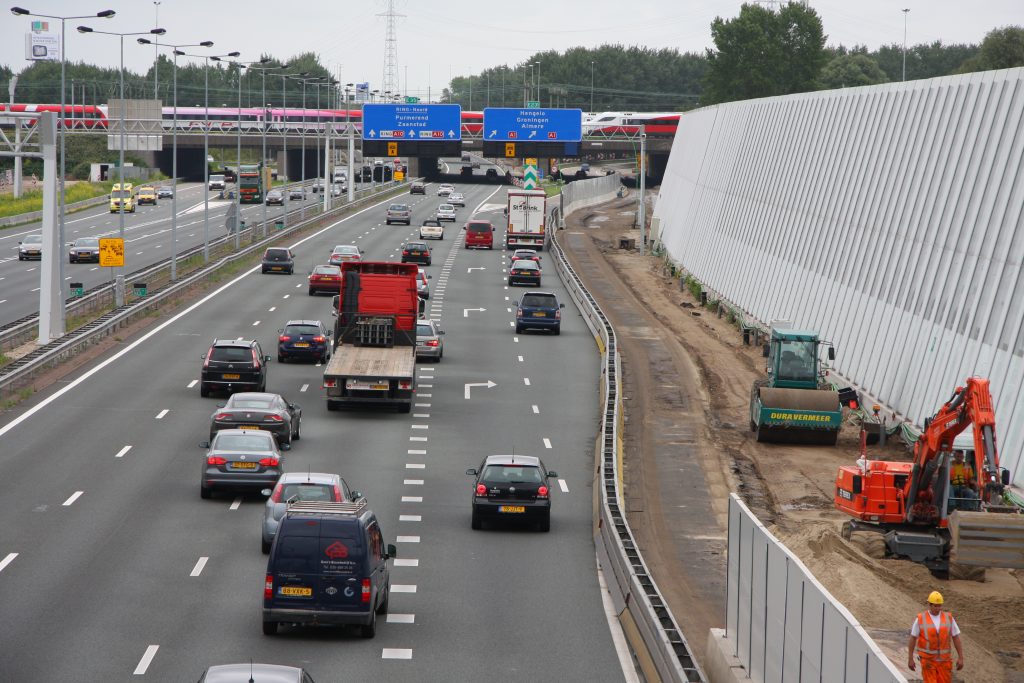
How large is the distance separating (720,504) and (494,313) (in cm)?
3309

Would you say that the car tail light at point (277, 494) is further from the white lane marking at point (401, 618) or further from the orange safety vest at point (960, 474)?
the orange safety vest at point (960, 474)

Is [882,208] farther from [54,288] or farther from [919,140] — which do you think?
[54,288]

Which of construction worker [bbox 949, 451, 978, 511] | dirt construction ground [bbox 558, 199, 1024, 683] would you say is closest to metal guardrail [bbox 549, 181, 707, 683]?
dirt construction ground [bbox 558, 199, 1024, 683]

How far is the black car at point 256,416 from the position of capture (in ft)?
111

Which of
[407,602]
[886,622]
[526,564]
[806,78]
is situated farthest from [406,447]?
[806,78]

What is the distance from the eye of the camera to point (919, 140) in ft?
138

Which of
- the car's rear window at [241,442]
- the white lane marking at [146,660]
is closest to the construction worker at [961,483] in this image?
the car's rear window at [241,442]

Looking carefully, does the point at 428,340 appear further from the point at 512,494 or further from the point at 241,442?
the point at 512,494

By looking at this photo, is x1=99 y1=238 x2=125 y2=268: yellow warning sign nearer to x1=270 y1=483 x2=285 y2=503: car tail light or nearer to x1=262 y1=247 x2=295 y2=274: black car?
x1=262 y1=247 x2=295 y2=274: black car

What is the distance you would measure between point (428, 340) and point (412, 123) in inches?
1984

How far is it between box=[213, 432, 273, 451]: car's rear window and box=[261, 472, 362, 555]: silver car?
14.4 feet

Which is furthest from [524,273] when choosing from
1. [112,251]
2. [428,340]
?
[428,340]

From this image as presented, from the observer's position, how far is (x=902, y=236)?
4184 cm

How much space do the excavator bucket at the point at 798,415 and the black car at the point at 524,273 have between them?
114ft
